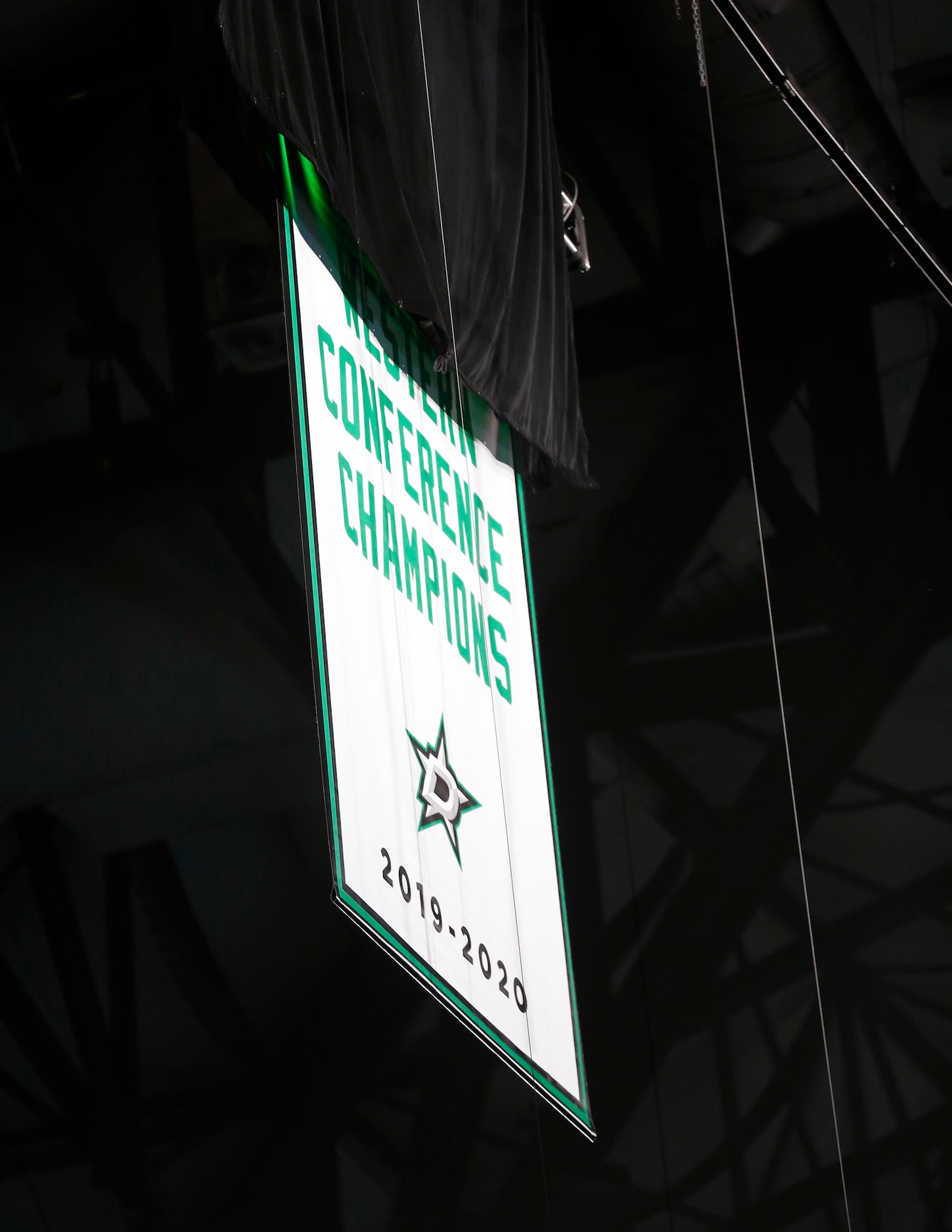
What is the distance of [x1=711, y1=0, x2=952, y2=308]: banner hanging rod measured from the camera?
6203 millimetres

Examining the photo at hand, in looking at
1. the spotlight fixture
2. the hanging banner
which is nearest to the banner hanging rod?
the spotlight fixture

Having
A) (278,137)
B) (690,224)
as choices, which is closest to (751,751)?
(690,224)

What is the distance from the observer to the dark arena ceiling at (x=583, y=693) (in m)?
6.30

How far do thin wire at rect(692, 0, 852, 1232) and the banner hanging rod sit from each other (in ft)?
0.64

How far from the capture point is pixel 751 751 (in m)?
7.46

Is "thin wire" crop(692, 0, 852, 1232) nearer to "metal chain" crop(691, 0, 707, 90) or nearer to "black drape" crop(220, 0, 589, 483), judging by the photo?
"metal chain" crop(691, 0, 707, 90)

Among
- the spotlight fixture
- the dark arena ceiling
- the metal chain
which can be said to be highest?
the metal chain

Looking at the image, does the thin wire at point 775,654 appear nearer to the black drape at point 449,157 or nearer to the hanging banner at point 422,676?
the black drape at point 449,157

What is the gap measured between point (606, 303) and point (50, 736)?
12.7 ft

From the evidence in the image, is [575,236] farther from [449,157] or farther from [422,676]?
[422,676]

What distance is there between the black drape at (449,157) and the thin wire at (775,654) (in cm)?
165

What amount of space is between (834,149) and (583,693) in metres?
2.97

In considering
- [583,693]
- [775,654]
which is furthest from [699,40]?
[583,693]

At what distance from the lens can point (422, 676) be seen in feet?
12.3
